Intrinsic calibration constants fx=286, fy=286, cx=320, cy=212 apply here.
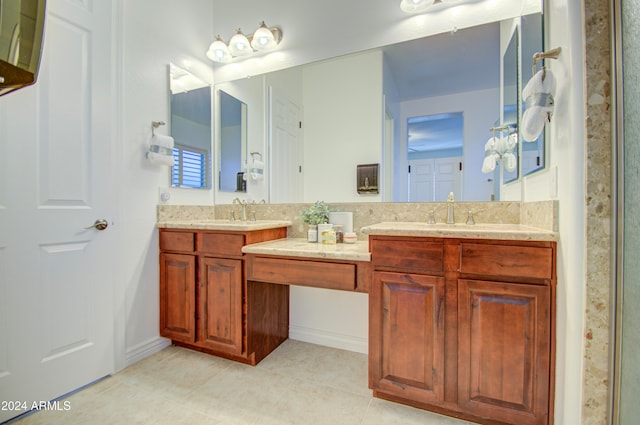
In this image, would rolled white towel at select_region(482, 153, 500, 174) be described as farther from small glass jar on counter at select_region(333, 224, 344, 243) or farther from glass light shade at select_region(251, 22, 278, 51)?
glass light shade at select_region(251, 22, 278, 51)

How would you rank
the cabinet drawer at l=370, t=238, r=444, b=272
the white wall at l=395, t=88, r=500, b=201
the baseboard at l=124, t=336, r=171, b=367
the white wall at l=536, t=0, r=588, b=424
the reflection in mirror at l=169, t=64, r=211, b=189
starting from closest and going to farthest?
the white wall at l=536, t=0, r=588, b=424
the cabinet drawer at l=370, t=238, r=444, b=272
the white wall at l=395, t=88, r=500, b=201
the baseboard at l=124, t=336, r=171, b=367
the reflection in mirror at l=169, t=64, r=211, b=189

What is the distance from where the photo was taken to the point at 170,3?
7.30 feet

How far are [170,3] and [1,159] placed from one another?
5.45 ft

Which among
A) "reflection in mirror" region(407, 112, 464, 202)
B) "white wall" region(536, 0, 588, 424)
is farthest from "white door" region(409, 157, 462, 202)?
"white wall" region(536, 0, 588, 424)

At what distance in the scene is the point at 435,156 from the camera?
6.10 ft

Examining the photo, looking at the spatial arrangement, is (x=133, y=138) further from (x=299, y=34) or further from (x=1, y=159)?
(x=299, y=34)

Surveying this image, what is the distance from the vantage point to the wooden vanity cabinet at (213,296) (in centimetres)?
182

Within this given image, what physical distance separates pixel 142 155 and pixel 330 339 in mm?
1910

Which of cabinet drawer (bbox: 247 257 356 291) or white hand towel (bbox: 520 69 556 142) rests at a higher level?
white hand towel (bbox: 520 69 556 142)

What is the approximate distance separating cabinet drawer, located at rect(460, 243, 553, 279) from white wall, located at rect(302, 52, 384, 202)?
821 millimetres

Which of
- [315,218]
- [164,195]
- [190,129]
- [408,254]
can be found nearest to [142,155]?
[164,195]

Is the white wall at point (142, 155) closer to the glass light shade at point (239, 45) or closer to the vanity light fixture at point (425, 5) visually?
the glass light shade at point (239, 45)

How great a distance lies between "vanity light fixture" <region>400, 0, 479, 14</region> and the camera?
1793mm

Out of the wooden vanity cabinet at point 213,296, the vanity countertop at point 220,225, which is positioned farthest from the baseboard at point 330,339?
the vanity countertop at point 220,225
